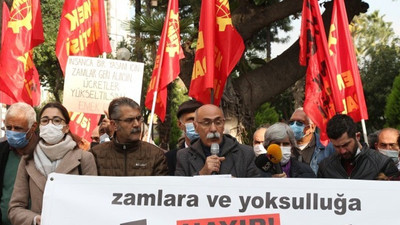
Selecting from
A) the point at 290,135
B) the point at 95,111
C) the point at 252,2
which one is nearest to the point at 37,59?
the point at 252,2

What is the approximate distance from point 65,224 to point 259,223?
3.57ft

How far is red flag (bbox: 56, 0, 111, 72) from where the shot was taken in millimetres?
10328

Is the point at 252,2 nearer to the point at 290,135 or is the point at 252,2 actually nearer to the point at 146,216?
the point at 290,135

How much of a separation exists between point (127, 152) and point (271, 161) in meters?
1.05

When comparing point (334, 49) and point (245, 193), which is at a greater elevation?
point (334, 49)

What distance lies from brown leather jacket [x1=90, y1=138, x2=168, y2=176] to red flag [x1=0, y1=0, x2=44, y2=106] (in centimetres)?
417

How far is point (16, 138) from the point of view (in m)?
6.19

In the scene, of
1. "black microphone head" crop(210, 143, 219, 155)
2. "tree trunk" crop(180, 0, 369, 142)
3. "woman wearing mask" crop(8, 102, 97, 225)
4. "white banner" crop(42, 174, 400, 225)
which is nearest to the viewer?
"white banner" crop(42, 174, 400, 225)

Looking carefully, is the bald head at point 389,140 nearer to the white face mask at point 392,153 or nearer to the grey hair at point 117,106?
the white face mask at point 392,153

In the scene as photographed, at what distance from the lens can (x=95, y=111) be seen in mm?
9430

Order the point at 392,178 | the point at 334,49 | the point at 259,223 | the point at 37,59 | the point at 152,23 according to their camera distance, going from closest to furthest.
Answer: the point at 259,223, the point at 392,178, the point at 334,49, the point at 152,23, the point at 37,59

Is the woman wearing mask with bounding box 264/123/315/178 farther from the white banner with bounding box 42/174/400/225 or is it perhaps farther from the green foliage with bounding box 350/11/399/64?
the green foliage with bounding box 350/11/399/64

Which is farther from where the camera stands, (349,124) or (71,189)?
(349,124)

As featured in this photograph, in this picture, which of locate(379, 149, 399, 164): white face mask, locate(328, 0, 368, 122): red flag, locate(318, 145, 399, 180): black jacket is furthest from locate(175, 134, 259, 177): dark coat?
locate(328, 0, 368, 122): red flag
